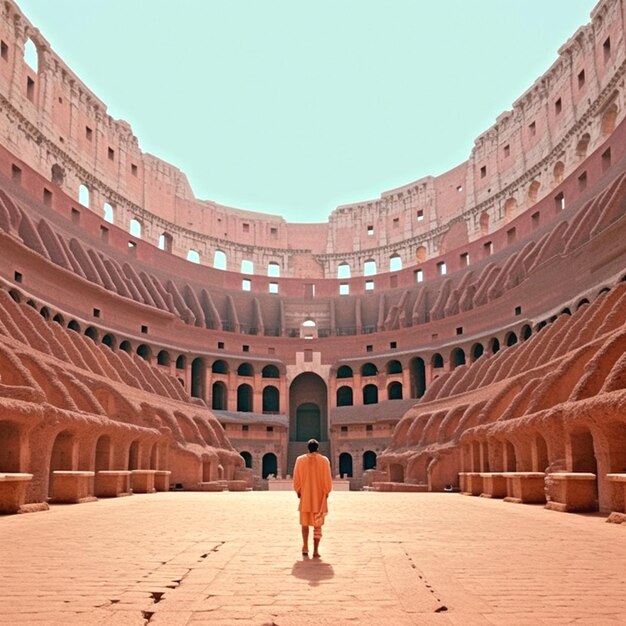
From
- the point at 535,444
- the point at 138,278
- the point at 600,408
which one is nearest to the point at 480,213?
the point at 138,278

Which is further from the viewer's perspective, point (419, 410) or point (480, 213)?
point (480, 213)

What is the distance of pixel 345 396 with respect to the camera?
51.6 metres

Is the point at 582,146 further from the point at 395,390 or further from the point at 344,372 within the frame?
the point at 344,372

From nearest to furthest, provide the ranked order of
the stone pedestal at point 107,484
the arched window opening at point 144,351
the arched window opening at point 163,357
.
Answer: the stone pedestal at point 107,484
the arched window opening at point 144,351
the arched window opening at point 163,357

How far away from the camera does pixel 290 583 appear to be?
574 centimetres

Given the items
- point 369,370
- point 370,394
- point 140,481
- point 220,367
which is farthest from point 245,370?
point 140,481

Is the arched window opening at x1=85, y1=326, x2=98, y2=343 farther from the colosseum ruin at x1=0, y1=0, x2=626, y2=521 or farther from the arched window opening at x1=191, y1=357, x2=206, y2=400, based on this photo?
the arched window opening at x1=191, y1=357, x2=206, y2=400

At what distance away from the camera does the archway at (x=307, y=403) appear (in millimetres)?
52750

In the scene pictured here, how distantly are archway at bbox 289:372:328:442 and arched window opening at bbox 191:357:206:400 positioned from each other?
809cm

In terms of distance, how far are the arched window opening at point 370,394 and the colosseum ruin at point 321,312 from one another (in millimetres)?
212

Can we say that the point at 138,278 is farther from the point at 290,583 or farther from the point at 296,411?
the point at 290,583

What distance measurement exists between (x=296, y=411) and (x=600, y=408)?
140 ft

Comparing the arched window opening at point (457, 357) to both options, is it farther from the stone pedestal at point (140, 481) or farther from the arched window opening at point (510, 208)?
the stone pedestal at point (140, 481)

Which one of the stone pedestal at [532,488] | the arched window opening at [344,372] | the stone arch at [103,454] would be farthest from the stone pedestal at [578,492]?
the arched window opening at [344,372]
